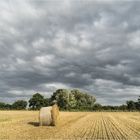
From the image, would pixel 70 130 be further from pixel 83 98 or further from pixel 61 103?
pixel 83 98

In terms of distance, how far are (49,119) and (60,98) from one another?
10667 centimetres

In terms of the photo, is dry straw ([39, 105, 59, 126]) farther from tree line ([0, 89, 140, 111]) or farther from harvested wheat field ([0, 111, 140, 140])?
tree line ([0, 89, 140, 111])

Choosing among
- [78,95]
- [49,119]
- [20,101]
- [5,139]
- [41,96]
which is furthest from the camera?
[78,95]

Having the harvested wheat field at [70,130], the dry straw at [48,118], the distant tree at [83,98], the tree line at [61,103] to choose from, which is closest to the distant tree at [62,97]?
the tree line at [61,103]

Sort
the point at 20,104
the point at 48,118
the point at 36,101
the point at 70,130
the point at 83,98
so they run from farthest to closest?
the point at 83,98, the point at 20,104, the point at 36,101, the point at 48,118, the point at 70,130

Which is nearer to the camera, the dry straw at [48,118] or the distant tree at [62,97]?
the dry straw at [48,118]

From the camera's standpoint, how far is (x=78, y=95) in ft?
544

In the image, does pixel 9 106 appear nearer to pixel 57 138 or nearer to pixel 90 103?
pixel 90 103

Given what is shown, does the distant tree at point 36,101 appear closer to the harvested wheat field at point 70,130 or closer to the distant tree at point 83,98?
the distant tree at point 83,98

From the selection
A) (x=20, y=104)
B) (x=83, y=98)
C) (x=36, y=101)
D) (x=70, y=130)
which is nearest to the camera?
(x=70, y=130)

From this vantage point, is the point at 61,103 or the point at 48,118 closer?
the point at 48,118

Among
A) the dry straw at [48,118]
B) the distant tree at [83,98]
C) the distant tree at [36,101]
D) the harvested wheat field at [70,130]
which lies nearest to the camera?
the harvested wheat field at [70,130]

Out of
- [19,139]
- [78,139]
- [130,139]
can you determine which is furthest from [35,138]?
[130,139]

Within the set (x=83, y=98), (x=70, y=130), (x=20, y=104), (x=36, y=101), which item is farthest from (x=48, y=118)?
(x=83, y=98)
